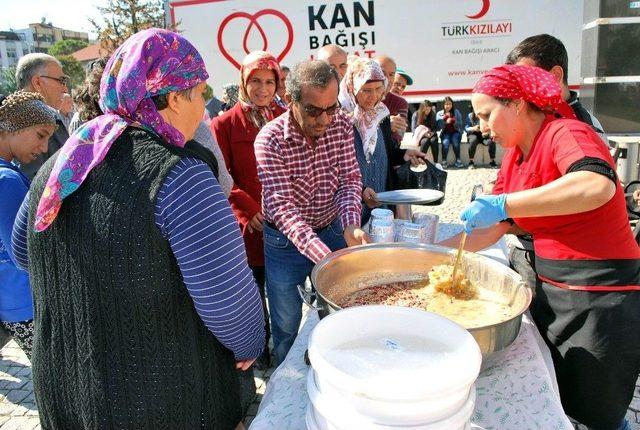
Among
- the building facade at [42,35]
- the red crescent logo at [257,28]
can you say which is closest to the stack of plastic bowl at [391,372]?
the red crescent logo at [257,28]

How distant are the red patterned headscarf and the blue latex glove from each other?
34 centimetres

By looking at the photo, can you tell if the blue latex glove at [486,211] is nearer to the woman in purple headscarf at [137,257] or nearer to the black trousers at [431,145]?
Result: the woman in purple headscarf at [137,257]

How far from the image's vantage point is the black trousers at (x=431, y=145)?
9.34 metres

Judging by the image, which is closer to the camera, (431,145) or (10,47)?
(431,145)

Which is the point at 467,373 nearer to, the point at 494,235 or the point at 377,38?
the point at 494,235

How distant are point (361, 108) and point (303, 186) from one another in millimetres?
1014

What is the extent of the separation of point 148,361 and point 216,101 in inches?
191

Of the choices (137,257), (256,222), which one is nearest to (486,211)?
(137,257)

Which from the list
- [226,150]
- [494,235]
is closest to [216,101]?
[226,150]

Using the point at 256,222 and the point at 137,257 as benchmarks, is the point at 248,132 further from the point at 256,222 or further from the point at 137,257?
the point at 137,257

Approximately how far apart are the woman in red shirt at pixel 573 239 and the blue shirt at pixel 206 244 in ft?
2.71

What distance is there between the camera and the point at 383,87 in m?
2.93

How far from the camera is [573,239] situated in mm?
1462

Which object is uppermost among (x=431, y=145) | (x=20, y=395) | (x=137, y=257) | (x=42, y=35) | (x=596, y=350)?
(x=42, y=35)
